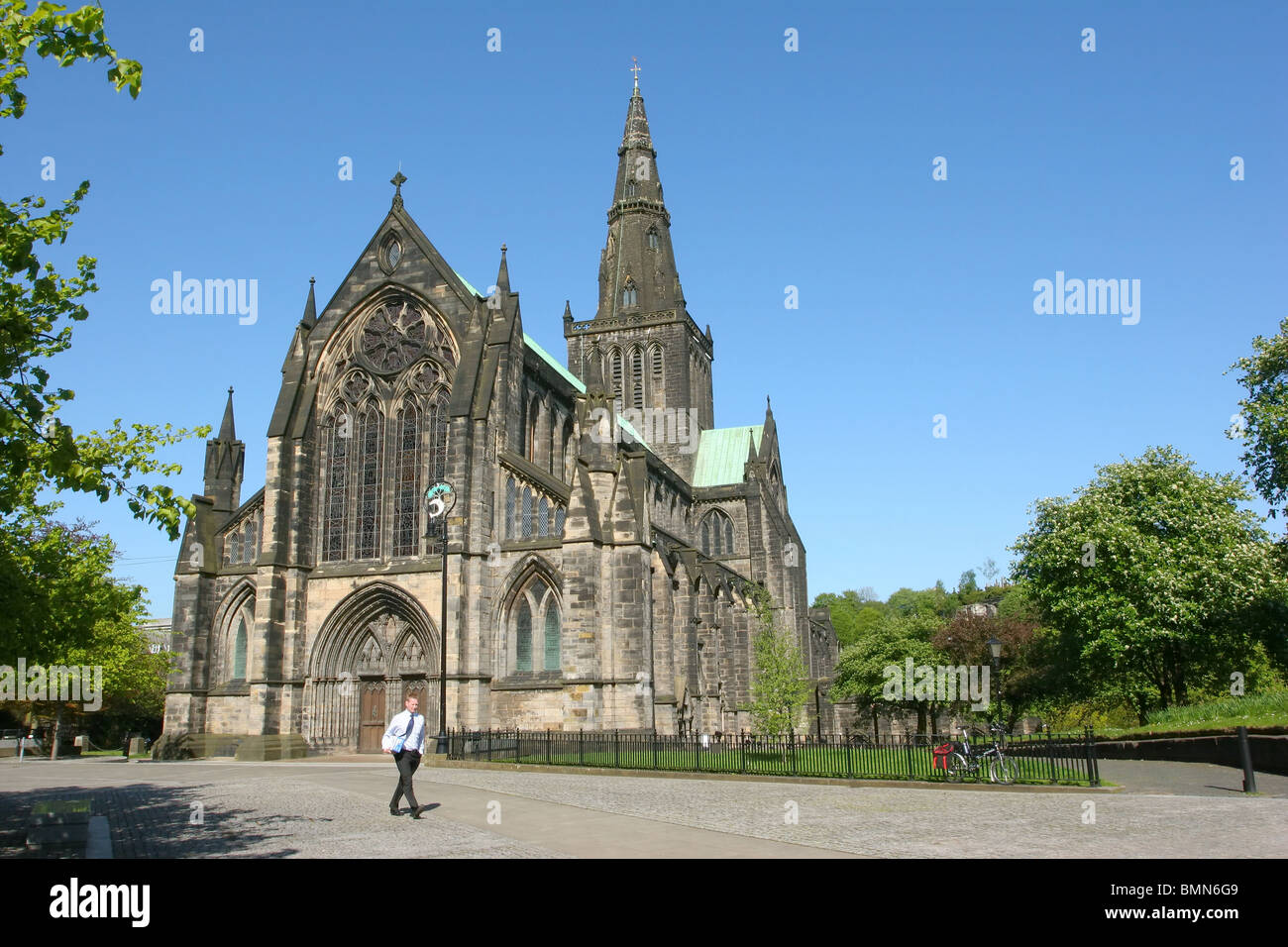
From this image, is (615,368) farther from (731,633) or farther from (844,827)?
(844,827)

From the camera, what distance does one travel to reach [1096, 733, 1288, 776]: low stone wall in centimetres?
1966

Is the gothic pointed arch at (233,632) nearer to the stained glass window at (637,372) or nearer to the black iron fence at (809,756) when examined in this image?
the black iron fence at (809,756)

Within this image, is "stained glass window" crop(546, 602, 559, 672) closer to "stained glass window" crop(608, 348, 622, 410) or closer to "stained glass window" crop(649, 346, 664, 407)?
"stained glass window" crop(608, 348, 622, 410)

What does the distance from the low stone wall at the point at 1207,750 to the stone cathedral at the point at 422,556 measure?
44.5 feet

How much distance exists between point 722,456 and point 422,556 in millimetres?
29786

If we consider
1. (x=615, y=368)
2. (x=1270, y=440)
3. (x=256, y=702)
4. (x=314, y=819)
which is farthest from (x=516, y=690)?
(x=615, y=368)

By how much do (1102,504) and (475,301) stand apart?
2421cm

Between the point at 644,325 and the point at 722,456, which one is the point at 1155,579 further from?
the point at 644,325

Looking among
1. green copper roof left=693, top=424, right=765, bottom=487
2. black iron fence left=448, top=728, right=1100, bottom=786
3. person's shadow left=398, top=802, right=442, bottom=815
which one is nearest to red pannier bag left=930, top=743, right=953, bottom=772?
black iron fence left=448, top=728, right=1100, bottom=786

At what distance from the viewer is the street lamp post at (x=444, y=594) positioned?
28.2 metres

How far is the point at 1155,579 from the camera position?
1276 inches

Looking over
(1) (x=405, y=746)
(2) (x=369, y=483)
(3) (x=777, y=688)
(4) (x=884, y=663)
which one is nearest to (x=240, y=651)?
(2) (x=369, y=483)

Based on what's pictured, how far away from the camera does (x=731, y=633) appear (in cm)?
4309

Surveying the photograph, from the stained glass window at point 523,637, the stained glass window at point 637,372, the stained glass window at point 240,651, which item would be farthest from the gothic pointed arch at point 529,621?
the stained glass window at point 637,372
